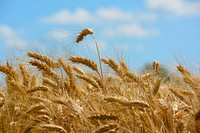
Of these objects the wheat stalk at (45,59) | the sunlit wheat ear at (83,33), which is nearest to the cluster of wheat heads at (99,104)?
the wheat stalk at (45,59)

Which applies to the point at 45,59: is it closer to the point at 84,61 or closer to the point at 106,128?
the point at 84,61

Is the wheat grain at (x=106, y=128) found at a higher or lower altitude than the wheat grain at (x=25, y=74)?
lower

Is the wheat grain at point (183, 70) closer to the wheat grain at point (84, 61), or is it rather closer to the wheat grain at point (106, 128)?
the wheat grain at point (84, 61)

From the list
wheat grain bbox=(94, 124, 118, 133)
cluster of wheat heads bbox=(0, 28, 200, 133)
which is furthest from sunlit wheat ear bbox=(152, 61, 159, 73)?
wheat grain bbox=(94, 124, 118, 133)

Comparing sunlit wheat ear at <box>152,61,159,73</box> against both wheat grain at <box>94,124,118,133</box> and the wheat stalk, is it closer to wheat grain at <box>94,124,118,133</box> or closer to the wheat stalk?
the wheat stalk

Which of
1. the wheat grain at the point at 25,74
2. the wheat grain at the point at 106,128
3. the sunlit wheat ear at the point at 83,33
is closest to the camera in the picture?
the wheat grain at the point at 106,128

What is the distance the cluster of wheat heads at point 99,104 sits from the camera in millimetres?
2447

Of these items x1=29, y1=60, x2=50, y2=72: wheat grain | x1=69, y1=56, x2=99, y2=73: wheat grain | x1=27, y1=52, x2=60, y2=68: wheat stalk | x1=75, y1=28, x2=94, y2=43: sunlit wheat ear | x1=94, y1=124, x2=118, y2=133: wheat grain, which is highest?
x1=75, y1=28, x2=94, y2=43: sunlit wheat ear

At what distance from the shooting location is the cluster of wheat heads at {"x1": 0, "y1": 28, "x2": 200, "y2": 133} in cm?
245

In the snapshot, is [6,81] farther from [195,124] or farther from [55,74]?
[195,124]

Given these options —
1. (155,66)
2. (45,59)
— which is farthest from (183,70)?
(45,59)

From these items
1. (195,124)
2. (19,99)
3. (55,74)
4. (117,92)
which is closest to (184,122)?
(195,124)

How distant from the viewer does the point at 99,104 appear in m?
3.06

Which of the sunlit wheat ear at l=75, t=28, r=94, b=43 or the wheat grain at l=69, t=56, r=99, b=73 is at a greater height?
the sunlit wheat ear at l=75, t=28, r=94, b=43
